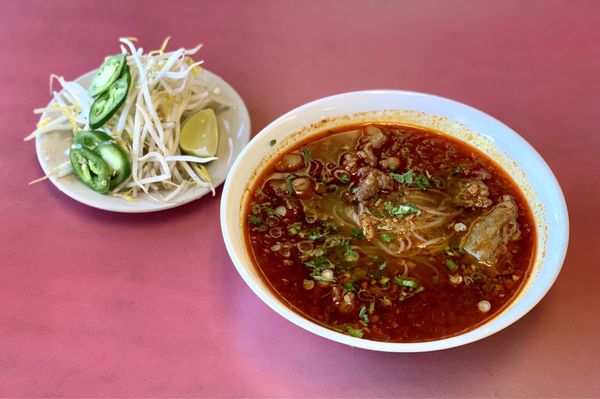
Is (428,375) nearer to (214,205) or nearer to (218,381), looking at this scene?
(218,381)

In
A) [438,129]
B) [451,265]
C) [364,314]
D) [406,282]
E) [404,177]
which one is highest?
[438,129]

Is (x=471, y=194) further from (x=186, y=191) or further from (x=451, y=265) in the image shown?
(x=186, y=191)

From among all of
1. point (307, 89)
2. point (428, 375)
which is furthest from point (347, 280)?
point (307, 89)

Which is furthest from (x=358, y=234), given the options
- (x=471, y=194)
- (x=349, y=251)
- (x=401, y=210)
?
(x=471, y=194)

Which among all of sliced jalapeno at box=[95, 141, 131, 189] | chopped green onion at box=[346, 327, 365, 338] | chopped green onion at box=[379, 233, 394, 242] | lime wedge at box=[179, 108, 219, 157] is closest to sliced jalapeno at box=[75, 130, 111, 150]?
sliced jalapeno at box=[95, 141, 131, 189]

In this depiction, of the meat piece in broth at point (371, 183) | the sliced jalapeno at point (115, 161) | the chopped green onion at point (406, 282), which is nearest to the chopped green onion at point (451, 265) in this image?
the chopped green onion at point (406, 282)
